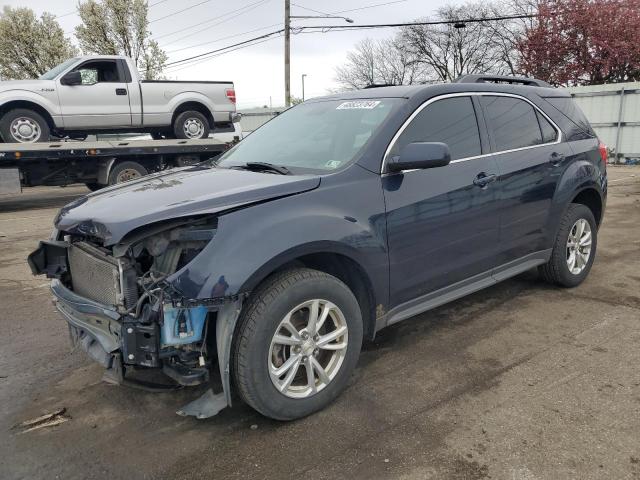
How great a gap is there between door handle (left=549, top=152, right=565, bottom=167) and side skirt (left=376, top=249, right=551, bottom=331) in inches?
28.8

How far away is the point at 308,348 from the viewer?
9.29 feet

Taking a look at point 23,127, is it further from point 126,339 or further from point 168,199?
point 126,339

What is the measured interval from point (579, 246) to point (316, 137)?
9.08ft

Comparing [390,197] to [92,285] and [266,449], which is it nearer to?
[266,449]

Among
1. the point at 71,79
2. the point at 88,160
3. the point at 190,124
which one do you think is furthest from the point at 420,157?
the point at 190,124

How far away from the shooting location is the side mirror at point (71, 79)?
10.5 meters

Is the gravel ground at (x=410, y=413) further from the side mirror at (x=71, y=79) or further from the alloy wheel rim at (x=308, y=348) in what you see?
the side mirror at (x=71, y=79)

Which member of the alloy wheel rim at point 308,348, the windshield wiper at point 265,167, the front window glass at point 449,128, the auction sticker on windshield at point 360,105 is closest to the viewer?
the alloy wheel rim at point 308,348

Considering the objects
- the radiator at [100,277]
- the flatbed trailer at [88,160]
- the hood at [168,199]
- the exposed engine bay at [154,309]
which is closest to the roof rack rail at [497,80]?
the hood at [168,199]

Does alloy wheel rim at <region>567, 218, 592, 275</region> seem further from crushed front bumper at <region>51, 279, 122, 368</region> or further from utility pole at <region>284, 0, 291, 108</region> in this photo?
utility pole at <region>284, 0, 291, 108</region>

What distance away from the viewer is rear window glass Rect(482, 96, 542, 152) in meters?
3.97

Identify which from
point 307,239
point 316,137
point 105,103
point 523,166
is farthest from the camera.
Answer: point 105,103

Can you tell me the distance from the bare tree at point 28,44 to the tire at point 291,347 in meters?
29.1

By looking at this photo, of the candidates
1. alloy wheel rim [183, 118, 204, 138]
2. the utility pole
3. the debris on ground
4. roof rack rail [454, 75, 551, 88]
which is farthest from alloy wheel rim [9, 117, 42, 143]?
the utility pole
